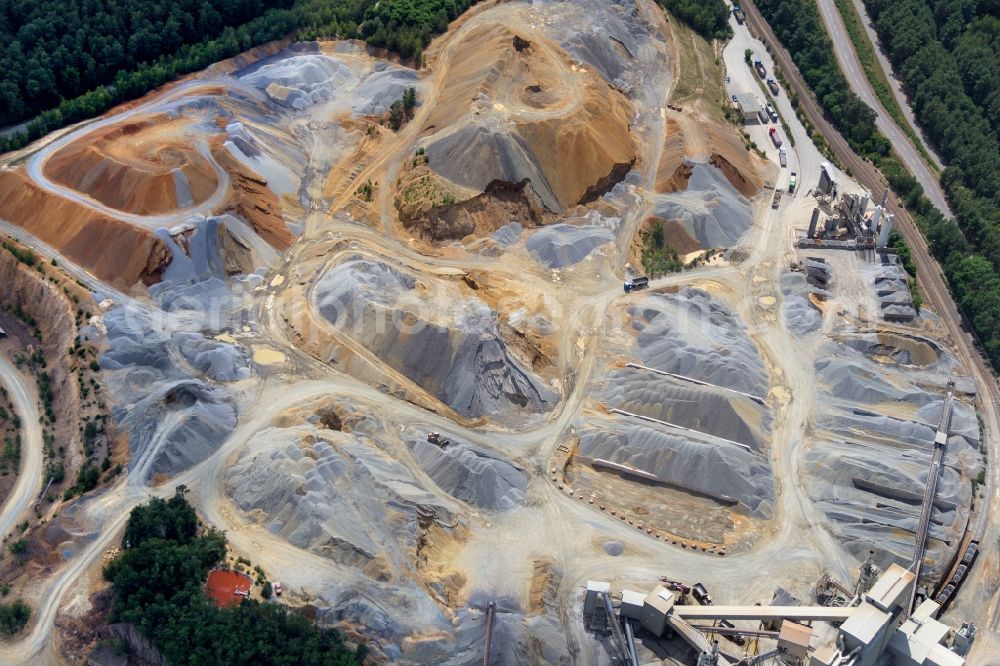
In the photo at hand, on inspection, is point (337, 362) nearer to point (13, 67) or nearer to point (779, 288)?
point (779, 288)

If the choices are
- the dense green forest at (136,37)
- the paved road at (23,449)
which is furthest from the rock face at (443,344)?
the dense green forest at (136,37)

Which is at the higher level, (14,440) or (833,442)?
(833,442)

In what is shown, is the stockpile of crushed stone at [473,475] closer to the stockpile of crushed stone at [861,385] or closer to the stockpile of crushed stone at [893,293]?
the stockpile of crushed stone at [861,385]

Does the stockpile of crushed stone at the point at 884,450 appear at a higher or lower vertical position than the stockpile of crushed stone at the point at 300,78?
lower

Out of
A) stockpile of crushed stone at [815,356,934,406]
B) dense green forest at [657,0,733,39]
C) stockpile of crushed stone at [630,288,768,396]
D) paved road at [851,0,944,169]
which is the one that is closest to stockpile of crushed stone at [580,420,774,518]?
stockpile of crushed stone at [630,288,768,396]

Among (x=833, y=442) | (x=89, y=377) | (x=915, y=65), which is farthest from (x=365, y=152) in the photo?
(x=915, y=65)

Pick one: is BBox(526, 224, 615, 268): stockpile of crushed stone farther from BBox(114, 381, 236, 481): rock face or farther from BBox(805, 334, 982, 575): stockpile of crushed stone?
BBox(114, 381, 236, 481): rock face

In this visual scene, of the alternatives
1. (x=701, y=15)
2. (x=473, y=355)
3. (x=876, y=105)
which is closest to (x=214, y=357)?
(x=473, y=355)
